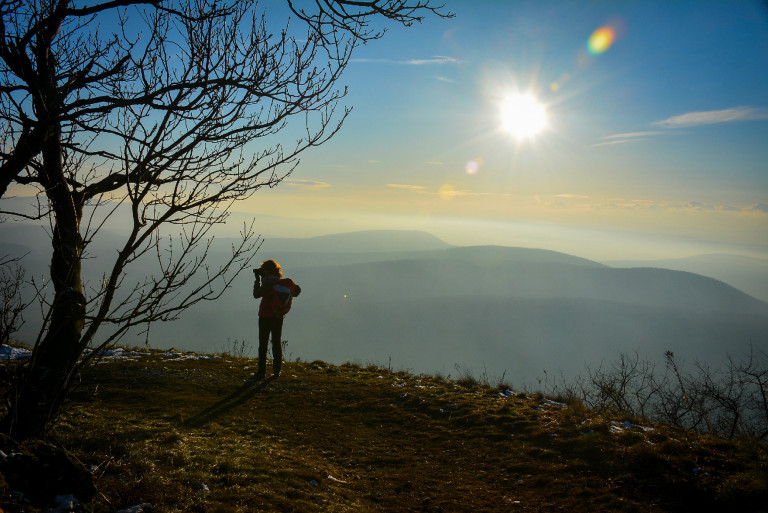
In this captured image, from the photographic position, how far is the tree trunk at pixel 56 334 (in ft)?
12.7

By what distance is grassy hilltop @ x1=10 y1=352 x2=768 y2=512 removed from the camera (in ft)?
15.3

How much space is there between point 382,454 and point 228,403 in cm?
396

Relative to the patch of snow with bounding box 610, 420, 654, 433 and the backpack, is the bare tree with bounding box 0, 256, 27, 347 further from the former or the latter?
the patch of snow with bounding box 610, 420, 654, 433

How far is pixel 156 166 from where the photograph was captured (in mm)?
3930

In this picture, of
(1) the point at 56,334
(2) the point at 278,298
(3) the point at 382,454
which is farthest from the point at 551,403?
(1) the point at 56,334

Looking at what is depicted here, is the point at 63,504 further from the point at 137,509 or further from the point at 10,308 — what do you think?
the point at 10,308

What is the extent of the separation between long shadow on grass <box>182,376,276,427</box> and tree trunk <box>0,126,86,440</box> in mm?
3481

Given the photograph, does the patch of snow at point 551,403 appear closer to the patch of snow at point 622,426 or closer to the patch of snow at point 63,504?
the patch of snow at point 622,426

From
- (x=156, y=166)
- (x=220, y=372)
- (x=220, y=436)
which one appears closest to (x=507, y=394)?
(x=220, y=436)

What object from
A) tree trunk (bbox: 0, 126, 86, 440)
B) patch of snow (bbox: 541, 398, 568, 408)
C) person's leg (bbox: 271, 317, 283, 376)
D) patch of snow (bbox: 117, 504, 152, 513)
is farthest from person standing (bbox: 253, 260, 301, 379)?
patch of snow (bbox: 117, 504, 152, 513)

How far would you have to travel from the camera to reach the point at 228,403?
891 centimetres

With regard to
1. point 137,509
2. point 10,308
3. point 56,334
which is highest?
point 10,308

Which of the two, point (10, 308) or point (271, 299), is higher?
point (10, 308)

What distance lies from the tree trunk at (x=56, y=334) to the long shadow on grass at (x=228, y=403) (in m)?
3.48
